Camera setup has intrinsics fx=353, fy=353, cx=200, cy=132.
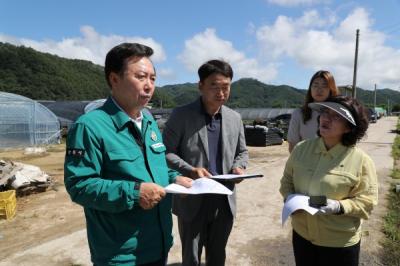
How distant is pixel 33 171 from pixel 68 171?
7048 mm

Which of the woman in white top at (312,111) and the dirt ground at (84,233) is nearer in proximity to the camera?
the woman in white top at (312,111)

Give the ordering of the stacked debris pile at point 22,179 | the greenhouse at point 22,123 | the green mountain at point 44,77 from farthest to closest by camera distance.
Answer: the green mountain at point 44,77
the greenhouse at point 22,123
the stacked debris pile at point 22,179

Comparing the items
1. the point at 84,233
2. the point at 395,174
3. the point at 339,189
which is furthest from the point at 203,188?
the point at 395,174

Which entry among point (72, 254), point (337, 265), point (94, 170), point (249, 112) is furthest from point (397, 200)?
point (249, 112)

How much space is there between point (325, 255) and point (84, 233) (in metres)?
3.62

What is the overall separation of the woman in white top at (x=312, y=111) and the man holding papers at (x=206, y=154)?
918mm

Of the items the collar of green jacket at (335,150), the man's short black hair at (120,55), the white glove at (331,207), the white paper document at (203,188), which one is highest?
the man's short black hair at (120,55)

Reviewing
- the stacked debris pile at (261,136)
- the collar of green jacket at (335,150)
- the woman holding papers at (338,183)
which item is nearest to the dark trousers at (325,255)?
the woman holding papers at (338,183)

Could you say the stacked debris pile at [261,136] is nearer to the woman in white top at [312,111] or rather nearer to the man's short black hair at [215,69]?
the woman in white top at [312,111]

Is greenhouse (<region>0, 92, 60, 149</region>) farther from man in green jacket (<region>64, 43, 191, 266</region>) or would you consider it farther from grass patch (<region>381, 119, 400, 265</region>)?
man in green jacket (<region>64, 43, 191, 266</region>)

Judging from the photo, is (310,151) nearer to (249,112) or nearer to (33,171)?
(33,171)

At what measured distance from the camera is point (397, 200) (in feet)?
21.2

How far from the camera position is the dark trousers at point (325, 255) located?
90.6 inches

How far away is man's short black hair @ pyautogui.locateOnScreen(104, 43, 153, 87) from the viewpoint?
1.84m
